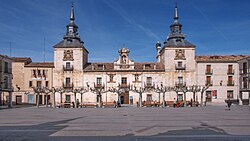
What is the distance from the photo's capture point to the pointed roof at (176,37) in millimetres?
47000

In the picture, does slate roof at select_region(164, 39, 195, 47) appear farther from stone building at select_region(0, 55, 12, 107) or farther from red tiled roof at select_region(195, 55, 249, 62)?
stone building at select_region(0, 55, 12, 107)

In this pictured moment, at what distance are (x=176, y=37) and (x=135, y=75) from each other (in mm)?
10601

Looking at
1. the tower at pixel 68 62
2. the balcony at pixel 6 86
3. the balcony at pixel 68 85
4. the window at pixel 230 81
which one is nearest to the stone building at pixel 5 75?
the balcony at pixel 6 86

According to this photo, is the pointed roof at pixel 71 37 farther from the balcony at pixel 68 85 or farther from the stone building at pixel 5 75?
the stone building at pixel 5 75

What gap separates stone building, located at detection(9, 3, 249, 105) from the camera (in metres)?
45.5

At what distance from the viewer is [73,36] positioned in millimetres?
48125

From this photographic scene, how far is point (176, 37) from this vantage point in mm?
48094

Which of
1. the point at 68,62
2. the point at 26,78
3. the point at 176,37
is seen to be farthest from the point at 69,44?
the point at 176,37

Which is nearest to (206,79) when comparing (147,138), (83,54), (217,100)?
(217,100)

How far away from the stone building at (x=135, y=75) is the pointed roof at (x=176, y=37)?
0.18 m

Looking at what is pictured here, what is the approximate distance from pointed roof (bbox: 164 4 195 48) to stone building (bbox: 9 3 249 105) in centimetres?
18

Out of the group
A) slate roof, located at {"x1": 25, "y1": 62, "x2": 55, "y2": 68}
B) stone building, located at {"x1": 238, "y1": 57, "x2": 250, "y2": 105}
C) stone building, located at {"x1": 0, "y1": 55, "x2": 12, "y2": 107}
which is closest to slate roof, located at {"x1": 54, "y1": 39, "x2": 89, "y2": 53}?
slate roof, located at {"x1": 25, "y1": 62, "x2": 55, "y2": 68}

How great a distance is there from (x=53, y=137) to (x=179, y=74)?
1488 inches

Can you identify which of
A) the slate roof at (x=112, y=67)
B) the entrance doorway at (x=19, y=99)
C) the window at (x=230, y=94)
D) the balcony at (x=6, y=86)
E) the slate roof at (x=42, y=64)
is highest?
the slate roof at (x=42, y=64)
